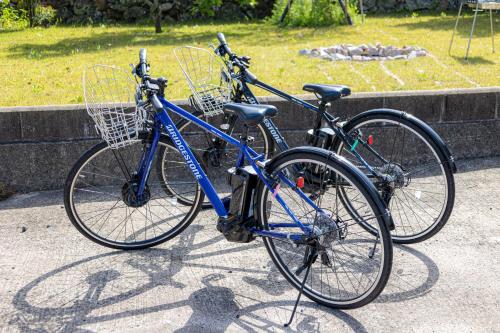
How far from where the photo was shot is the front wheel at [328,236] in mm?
4100

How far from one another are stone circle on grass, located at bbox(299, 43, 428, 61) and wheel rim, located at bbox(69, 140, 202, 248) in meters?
4.17

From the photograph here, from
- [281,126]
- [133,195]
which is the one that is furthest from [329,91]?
[281,126]

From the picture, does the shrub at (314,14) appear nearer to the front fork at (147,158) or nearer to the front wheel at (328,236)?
the front wheel at (328,236)

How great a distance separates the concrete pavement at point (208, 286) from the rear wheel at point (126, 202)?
0.43ft

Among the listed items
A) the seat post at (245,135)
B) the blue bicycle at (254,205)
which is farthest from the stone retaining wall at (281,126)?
the seat post at (245,135)

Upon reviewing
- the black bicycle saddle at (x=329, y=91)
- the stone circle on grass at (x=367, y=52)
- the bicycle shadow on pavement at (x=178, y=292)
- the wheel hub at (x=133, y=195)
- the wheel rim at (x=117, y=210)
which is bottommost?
the bicycle shadow on pavement at (x=178, y=292)

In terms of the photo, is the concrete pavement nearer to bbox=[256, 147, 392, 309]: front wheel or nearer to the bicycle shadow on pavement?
the bicycle shadow on pavement

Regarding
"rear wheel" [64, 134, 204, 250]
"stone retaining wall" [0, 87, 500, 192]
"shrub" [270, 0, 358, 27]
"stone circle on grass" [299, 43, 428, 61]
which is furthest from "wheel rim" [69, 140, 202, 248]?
"shrub" [270, 0, 358, 27]

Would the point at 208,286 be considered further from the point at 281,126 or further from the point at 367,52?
the point at 367,52

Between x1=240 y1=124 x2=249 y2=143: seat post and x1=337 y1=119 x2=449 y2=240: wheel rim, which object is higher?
x1=240 y1=124 x2=249 y2=143: seat post

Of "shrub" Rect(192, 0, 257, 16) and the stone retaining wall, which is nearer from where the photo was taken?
the stone retaining wall

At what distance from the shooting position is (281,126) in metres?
6.66

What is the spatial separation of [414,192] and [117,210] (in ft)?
7.82

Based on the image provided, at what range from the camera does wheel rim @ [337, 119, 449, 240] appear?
16.8 feet
